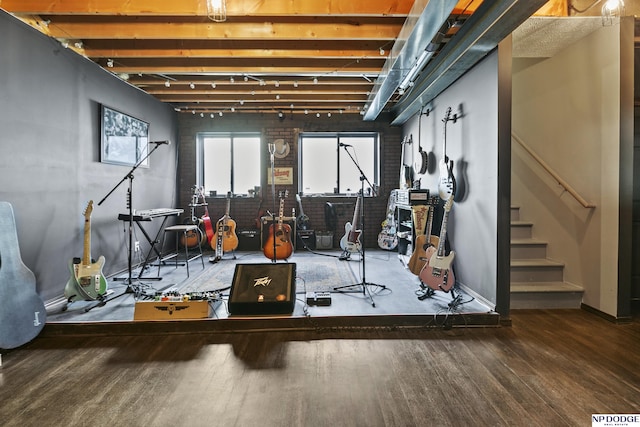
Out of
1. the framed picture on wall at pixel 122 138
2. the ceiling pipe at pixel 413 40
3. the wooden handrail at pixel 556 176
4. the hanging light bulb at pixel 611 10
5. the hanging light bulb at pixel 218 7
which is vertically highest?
the hanging light bulb at pixel 611 10

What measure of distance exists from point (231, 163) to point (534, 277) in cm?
540

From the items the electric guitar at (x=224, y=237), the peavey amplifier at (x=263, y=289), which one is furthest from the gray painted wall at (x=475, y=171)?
the electric guitar at (x=224, y=237)

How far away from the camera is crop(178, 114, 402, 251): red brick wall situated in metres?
6.46

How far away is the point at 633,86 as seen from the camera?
10.0 ft

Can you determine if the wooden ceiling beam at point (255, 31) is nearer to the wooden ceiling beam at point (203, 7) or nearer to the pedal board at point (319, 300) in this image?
the wooden ceiling beam at point (203, 7)

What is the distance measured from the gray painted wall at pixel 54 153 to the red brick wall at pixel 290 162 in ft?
6.29

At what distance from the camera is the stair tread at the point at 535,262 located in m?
3.60

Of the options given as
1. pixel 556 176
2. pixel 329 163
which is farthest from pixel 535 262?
pixel 329 163

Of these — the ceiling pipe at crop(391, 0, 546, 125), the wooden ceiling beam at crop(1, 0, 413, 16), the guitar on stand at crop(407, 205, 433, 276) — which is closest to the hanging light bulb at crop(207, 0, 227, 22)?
the wooden ceiling beam at crop(1, 0, 413, 16)

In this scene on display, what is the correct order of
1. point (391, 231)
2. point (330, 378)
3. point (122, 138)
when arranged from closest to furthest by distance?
1. point (330, 378)
2. point (122, 138)
3. point (391, 231)

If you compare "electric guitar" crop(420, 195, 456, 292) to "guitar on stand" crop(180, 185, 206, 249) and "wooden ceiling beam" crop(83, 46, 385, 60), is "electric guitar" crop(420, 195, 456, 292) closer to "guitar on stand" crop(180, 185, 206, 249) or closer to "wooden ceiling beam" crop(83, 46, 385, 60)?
"wooden ceiling beam" crop(83, 46, 385, 60)

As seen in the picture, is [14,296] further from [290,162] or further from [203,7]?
[290,162]

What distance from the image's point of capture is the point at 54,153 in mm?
3318

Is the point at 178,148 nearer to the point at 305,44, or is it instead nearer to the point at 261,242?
the point at 261,242
